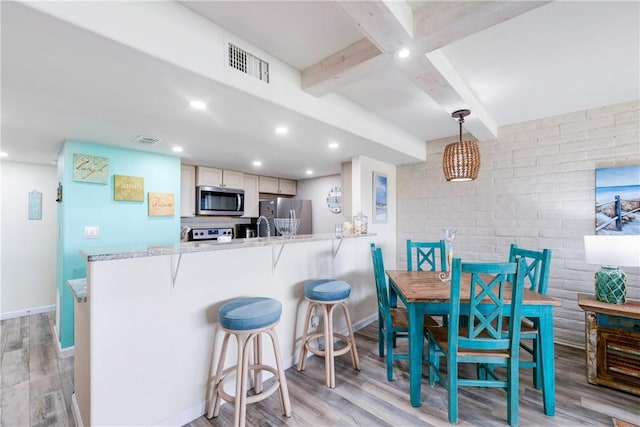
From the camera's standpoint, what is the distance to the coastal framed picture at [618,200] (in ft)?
8.14

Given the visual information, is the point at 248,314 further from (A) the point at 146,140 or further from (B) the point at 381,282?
(A) the point at 146,140

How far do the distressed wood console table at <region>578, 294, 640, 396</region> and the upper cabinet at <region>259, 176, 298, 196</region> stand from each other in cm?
439

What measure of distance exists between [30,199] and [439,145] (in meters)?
5.50

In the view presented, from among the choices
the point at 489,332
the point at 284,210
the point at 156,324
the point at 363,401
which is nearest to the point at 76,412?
the point at 156,324

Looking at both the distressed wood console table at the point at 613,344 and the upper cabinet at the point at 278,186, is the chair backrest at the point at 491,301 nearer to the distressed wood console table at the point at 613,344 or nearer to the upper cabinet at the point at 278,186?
the distressed wood console table at the point at 613,344

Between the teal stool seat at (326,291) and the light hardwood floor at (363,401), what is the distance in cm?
66

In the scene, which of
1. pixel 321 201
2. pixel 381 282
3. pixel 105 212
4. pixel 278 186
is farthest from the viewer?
pixel 278 186

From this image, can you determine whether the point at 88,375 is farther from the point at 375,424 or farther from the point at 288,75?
the point at 288,75

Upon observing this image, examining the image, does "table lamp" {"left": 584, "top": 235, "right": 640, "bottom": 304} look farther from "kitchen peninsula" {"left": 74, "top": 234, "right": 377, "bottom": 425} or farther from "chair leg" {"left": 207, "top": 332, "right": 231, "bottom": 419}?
"chair leg" {"left": 207, "top": 332, "right": 231, "bottom": 419}

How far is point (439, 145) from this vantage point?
3.69m

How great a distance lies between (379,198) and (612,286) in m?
2.32

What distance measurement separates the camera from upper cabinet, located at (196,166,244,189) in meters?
4.06

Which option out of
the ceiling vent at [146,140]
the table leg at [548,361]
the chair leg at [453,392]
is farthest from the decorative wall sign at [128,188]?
the table leg at [548,361]

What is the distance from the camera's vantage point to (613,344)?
2.09 metres
